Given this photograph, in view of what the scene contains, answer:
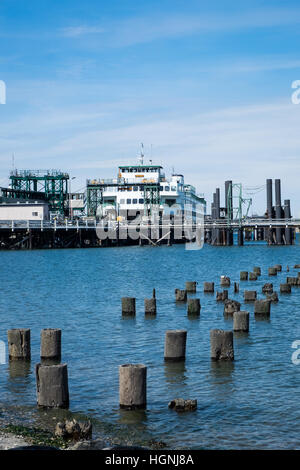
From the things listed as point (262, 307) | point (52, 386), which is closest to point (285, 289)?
point (262, 307)

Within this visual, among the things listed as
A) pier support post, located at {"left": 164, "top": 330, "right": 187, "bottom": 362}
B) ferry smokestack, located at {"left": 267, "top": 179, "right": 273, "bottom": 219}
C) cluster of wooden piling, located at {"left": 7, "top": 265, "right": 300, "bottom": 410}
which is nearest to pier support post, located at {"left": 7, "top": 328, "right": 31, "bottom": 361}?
cluster of wooden piling, located at {"left": 7, "top": 265, "right": 300, "bottom": 410}

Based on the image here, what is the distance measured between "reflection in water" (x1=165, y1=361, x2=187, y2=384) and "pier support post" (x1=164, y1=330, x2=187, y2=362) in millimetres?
178

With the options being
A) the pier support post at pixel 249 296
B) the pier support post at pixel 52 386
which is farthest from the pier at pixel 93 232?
the pier support post at pixel 52 386

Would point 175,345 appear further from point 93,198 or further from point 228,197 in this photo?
point 93,198

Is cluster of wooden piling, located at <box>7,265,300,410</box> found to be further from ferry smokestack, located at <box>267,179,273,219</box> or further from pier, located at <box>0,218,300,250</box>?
ferry smokestack, located at <box>267,179,273,219</box>

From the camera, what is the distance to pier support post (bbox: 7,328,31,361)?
56.4 feet

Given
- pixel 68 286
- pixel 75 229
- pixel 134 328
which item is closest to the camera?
pixel 134 328

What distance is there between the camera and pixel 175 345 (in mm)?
16922

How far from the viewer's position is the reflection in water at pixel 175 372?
15297 millimetres

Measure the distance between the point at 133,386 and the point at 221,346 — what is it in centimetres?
465

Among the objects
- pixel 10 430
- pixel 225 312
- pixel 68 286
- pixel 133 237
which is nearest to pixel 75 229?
pixel 133 237

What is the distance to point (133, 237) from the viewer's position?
313 ft
